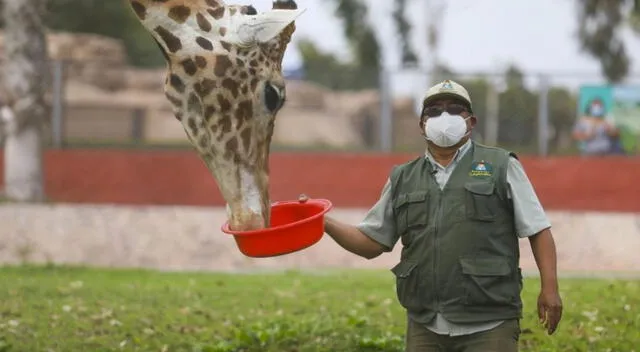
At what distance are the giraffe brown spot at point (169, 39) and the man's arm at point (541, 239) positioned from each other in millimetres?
1711

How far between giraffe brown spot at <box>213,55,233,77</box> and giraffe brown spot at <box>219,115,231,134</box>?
0.21 meters

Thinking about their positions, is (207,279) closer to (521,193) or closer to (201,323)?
(201,323)

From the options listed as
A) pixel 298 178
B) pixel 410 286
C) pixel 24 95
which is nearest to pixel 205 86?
pixel 410 286

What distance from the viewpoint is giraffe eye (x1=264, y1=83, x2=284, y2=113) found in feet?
17.6

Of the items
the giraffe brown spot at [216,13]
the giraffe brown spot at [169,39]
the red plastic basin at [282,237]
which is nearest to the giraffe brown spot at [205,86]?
the giraffe brown spot at [169,39]

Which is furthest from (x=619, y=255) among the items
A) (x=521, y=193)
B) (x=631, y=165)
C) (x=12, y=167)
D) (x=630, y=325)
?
(x=521, y=193)

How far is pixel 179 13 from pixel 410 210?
149 cm

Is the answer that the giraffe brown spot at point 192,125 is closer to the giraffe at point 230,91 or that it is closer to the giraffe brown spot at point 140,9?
the giraffe at point 230,91

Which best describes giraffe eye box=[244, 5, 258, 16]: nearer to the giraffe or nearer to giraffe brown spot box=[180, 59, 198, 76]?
the giraffe

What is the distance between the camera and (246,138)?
5.34m

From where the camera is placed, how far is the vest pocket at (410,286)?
5141mm

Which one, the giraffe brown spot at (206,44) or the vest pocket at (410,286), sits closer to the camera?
the vest pocket at (410,286)

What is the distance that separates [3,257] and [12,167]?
9.77 ft

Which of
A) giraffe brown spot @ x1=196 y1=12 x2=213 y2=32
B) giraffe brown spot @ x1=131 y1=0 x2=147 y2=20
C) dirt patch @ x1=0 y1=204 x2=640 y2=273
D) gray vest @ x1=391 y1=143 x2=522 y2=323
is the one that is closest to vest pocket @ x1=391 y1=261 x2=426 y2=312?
gray vest @ x1=391 y1=143 x2=522 y2=323
